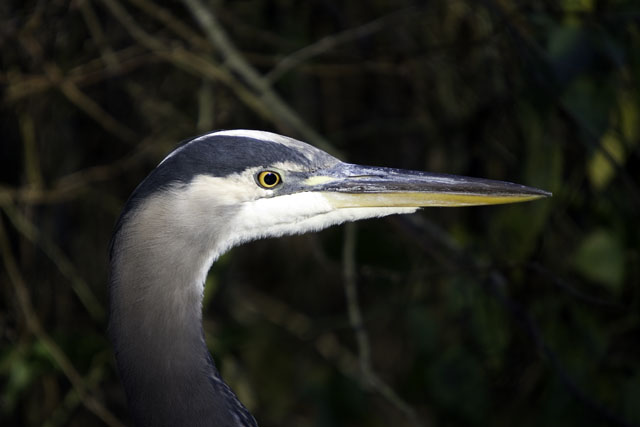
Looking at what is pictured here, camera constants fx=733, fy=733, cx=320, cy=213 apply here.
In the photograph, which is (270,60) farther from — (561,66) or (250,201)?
(250,201)

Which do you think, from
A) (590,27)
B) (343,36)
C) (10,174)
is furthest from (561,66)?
(10,174)

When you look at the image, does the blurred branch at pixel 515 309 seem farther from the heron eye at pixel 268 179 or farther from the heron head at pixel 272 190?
the heron eye at pixel 268 179

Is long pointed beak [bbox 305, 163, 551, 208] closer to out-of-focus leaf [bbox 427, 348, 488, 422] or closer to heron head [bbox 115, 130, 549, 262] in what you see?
heron head [bbox 115, 130, 549, 262]

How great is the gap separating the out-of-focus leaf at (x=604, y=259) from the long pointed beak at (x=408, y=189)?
0.69 metres

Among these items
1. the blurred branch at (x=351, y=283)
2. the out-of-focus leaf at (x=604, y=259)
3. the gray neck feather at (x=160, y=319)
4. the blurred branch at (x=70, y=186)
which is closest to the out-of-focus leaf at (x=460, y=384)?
the blurred branch at (x=351, y=283)

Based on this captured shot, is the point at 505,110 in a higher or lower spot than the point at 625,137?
higher

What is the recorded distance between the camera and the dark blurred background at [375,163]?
2074 millimetres

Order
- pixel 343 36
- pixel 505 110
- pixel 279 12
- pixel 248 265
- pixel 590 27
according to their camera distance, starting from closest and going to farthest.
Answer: pixel 590 27 → pixel 343 36 → pixel 505 110 → pixel 279 12 → pixel 248 265

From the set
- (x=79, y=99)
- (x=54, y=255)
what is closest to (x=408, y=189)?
(x=54, y=255)

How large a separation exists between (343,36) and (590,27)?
2.63 ft

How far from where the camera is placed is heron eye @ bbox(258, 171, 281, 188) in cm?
148

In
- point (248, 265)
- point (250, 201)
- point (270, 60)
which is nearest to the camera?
point (250, 201)

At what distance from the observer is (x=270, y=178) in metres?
1.49

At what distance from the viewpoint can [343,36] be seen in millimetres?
2439
